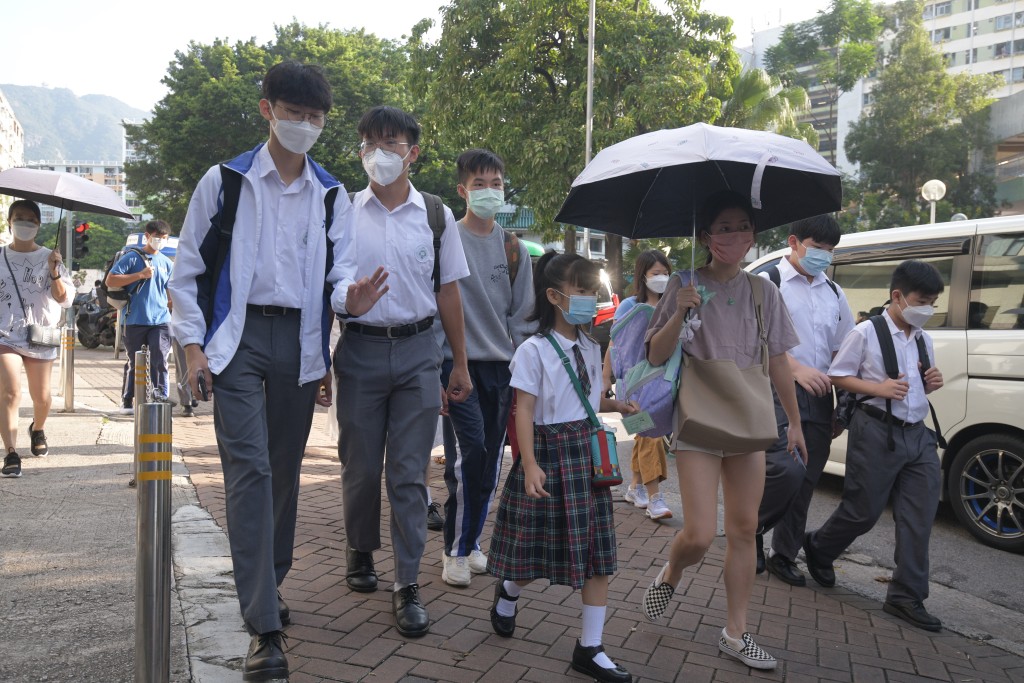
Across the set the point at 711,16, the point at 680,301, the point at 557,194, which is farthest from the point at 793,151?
the point at 711,16

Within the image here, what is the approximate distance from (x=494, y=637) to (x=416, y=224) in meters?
1.73

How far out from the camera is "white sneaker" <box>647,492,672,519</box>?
5.97 m

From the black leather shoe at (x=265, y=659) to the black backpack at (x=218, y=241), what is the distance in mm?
1073

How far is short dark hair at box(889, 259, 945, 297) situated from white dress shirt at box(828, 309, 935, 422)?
0.59ft

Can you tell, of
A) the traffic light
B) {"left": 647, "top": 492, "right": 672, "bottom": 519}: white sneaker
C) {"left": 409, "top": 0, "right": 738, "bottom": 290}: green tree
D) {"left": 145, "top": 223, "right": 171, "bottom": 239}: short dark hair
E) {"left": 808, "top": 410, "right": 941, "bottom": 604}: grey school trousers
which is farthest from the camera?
{"left": 409, "top": 0, "right": 738, "bottom": 290}: green tree

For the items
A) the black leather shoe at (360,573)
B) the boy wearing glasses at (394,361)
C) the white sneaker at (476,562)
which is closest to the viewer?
the boy wearing glasses at (394,361)

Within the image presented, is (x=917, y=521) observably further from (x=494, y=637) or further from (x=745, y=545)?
(x=494, y=637)

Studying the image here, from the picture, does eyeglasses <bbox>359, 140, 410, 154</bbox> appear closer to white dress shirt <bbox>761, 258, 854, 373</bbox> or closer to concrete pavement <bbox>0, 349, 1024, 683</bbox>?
concrete pavement <bbox>0, 349, 1024, 683</bbox>

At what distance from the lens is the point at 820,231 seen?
4.68 m

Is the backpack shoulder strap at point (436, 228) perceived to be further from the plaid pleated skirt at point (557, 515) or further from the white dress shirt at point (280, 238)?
the plaid pleated skirt at point (557, 515)

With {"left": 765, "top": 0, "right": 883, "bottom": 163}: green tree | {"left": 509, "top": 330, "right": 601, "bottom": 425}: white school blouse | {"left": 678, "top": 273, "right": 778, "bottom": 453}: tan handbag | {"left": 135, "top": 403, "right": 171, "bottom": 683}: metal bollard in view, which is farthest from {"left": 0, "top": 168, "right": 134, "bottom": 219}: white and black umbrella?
{"left": 765, "top": 0, "right": 883, "bottom": 163}: green tree

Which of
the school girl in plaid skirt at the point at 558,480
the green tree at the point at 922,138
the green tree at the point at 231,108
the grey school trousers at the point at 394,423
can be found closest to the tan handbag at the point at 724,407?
the school girl in plaid skirt at the point at 558,480

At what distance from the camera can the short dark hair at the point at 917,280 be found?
4.35 m

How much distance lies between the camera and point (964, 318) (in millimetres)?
6102
